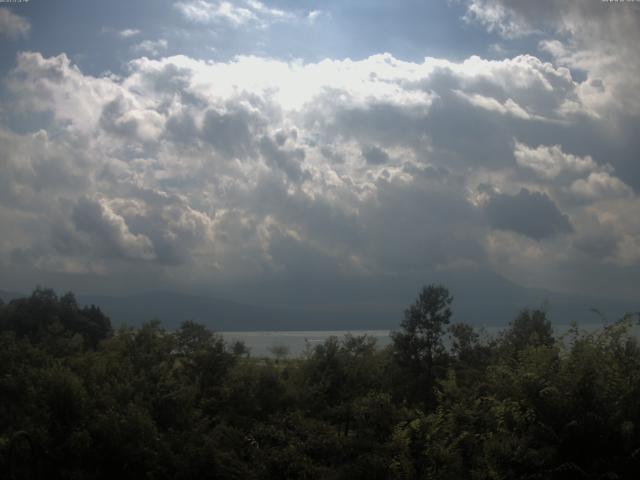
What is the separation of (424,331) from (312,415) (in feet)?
51.2

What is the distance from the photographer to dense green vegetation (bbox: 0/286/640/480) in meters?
12.3

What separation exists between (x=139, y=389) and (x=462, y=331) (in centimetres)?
2250

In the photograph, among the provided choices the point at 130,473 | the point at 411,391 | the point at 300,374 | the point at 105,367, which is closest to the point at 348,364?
the point at 300,374

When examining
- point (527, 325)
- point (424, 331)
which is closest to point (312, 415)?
point (424, 331)

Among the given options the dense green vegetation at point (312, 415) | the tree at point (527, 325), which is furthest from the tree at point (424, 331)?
the dense green vegetation at point (312, 415)

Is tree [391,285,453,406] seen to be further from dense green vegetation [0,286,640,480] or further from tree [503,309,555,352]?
dense green vegetation [0,286,640,480]

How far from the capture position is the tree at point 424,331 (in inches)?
1417

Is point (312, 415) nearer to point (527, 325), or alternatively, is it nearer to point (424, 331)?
point (424, 331)

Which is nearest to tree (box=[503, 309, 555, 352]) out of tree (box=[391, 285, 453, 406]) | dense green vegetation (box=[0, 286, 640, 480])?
tree (box=[391, 285, 453, 406])

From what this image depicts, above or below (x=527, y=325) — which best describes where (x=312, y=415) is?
below

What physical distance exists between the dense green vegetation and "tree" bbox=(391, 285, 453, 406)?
28.9 ft

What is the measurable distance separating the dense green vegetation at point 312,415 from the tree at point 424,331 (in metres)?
8.81

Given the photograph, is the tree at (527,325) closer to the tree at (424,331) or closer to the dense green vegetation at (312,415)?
the tree at (424,331)

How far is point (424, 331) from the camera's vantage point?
3656cm
